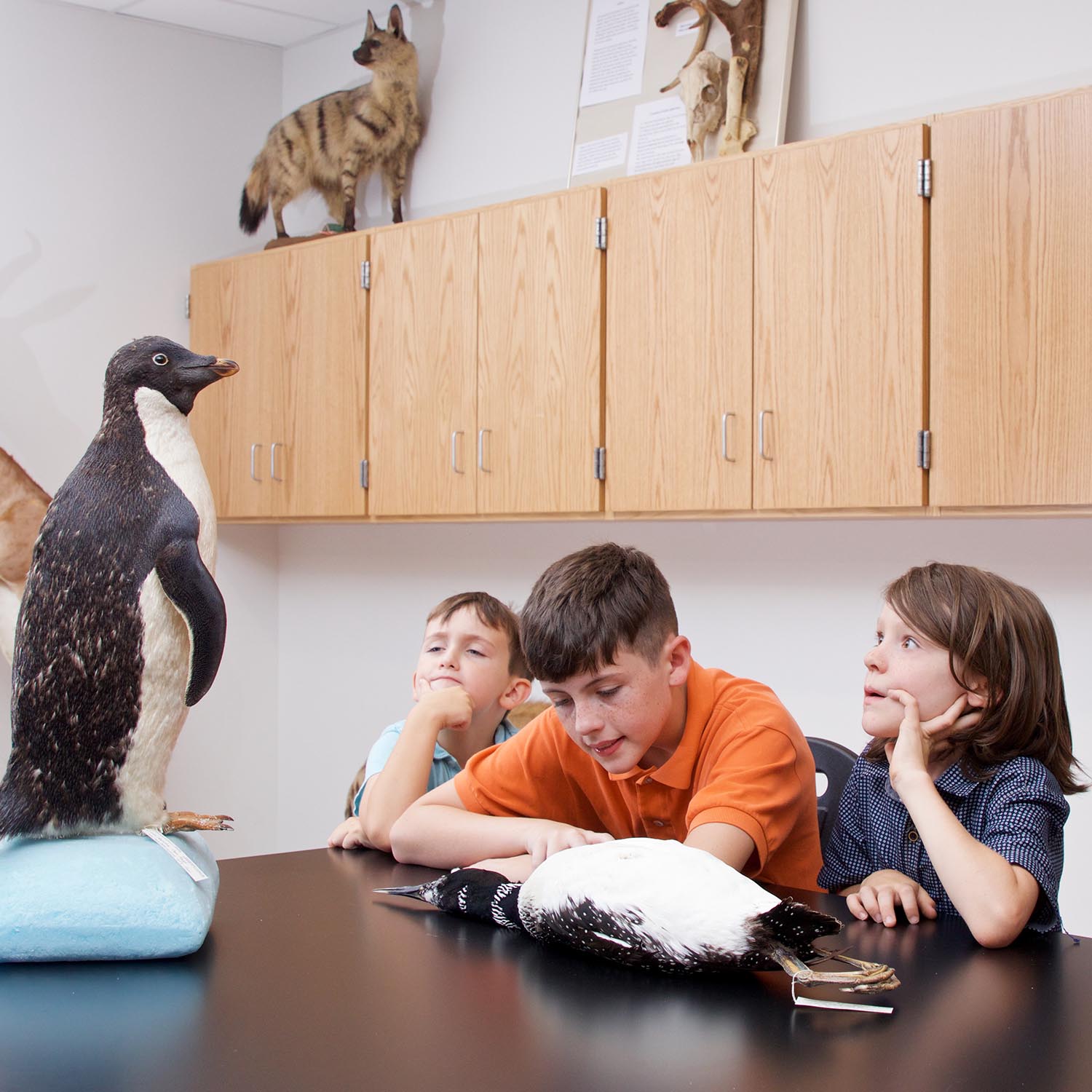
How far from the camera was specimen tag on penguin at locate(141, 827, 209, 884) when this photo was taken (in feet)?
3.60

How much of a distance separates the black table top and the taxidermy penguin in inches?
5.7

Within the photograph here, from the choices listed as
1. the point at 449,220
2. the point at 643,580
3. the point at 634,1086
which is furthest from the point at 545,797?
the point at 449,220

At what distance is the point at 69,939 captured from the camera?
1.02m

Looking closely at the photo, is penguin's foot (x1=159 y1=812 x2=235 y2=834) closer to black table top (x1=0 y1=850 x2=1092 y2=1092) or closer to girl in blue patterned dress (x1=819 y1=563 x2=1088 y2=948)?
black table top (x1=0 y1=850 x2=1092 y2=1092)

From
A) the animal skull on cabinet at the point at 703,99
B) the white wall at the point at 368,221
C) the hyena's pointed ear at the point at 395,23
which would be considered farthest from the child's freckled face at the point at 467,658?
the hyena's pointed ear at the point at 395,23

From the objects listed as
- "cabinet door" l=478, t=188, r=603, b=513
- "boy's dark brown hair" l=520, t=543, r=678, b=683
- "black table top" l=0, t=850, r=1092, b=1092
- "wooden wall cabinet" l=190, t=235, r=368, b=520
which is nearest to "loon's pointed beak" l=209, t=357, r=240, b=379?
"boy's dark brown hair" l=520, t=543, r=678, b=683

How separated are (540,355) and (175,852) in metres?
2.08

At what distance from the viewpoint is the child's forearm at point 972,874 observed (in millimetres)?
1122

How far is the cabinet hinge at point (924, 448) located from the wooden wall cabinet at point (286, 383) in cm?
158

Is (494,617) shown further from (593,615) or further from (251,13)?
(251,13)

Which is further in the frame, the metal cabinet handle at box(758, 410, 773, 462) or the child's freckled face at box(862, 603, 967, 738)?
the metal cabinet handle at box(758, 410, 773, 462)

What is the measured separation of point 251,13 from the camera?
387 cm

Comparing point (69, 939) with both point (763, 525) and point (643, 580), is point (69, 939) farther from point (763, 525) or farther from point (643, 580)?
point (763, 525)

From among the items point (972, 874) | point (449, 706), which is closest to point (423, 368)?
point (449, 706)
